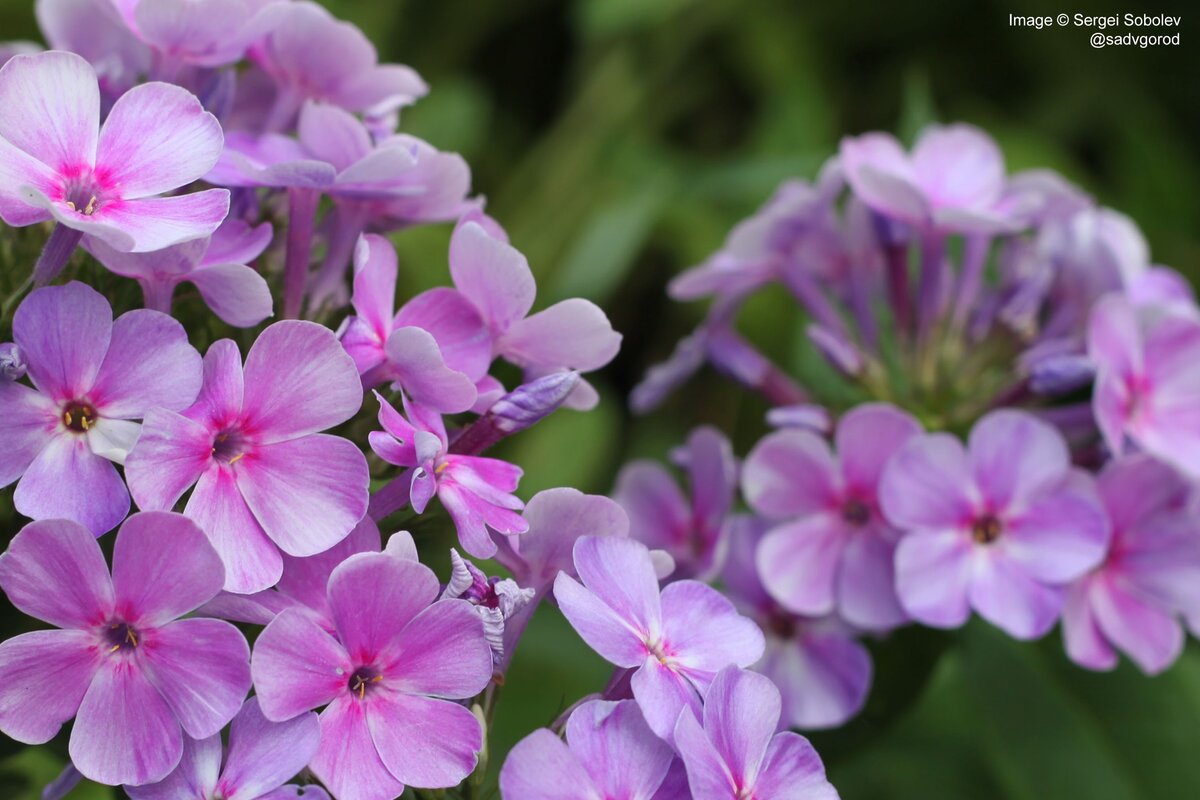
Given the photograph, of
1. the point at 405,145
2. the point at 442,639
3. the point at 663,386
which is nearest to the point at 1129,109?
the point at 663,386

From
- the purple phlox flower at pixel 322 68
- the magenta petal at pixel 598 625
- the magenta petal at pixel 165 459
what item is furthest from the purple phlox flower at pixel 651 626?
the purple phlox flower at pixel 322 68

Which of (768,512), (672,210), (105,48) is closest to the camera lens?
(105,48)

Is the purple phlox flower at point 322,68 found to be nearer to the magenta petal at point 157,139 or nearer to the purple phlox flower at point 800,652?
the magenta petal at point 157,139

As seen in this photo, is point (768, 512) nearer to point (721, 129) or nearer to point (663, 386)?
point (663, 386)

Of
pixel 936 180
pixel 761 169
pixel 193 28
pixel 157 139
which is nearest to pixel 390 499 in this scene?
pixel 157 139

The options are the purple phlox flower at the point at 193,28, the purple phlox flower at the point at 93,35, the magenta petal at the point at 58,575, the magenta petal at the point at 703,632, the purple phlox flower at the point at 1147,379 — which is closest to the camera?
the magenta petal at the point at 58,575

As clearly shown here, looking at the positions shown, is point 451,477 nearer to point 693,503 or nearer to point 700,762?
point 700,762

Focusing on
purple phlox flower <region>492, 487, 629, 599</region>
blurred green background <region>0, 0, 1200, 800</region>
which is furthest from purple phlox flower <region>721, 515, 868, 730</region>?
purple phlox flower <region>492, 487, 629, 599</region>
